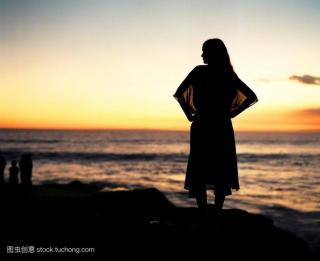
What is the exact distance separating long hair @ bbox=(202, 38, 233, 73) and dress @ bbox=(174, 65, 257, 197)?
0.08 metres

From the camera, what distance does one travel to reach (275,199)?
77.4 feet

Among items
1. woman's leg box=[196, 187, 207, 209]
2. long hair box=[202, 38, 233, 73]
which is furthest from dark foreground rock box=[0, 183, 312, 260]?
long hair box=[202, 38, 233, 73]

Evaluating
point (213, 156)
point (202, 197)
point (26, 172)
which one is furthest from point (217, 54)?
point (26, 172)

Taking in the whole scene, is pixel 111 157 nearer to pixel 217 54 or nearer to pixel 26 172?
pixel 26 172

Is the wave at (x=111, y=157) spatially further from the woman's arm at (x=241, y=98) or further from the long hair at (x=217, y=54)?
the long hair at (x=217, y=54)

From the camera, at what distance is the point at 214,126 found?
232 inches

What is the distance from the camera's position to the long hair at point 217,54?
577 centimetres

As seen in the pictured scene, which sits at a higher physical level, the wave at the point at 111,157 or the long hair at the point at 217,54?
the long hair at the point at 217,54

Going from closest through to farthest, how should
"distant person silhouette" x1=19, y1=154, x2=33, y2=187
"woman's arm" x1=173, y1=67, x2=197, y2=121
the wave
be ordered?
"woman's arm" x1=173, y1=67, x2=197, y2=121, "distant person silhouette" x1=19, y1=154, x2=33, y2=187, the wave

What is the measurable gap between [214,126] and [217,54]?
1.01 meters

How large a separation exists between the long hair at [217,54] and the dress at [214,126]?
8cm

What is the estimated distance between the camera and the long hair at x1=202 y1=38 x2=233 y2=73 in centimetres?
577

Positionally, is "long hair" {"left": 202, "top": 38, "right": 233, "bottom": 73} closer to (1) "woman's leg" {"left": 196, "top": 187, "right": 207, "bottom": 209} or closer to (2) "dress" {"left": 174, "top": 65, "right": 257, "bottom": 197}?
(2) "dress" {"left": 174, "top": 65, "right": 257, "bottom": 197}

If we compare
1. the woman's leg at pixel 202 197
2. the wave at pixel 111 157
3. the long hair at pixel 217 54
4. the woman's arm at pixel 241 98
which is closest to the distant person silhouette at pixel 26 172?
the woman's leg at pixel 202 197
